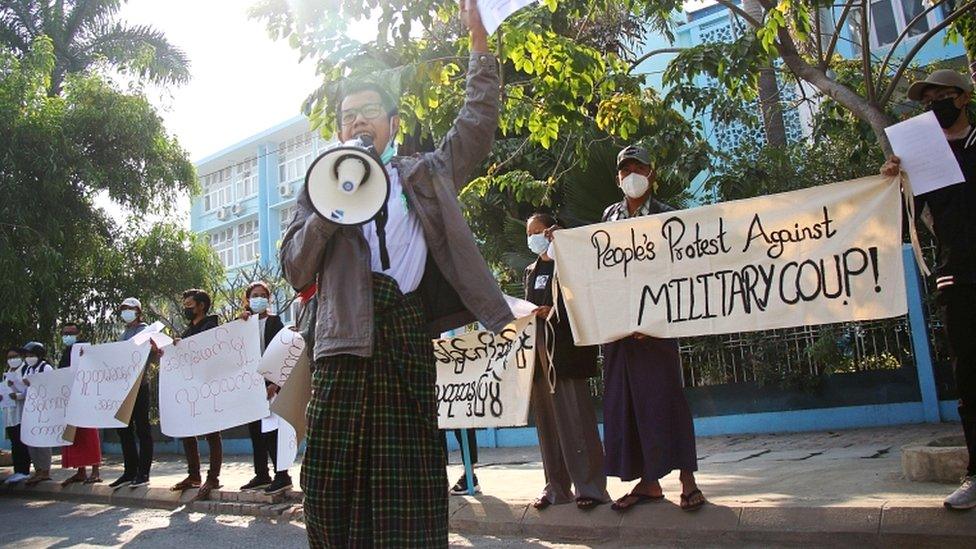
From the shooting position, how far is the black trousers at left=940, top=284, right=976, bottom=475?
3826 millimetres

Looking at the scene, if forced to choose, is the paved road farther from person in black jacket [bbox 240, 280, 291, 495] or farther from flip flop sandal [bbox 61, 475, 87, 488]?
flip flop sandal [bbox 61, 475, 87, 488]

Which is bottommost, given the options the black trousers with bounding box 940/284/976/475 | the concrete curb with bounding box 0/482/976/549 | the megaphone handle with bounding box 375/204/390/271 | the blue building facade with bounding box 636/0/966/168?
the concrete curb with bounding box 0/482/976/549

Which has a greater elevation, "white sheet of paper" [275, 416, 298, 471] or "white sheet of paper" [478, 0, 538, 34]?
"white sheet of paper" [478, 0, 538, 34]

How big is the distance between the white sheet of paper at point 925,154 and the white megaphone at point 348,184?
280 centimetres

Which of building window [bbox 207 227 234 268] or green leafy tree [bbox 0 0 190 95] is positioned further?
building window [bbox 207 227 234 268]

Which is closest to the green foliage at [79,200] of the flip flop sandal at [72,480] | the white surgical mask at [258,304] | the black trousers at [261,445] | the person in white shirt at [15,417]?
the person in white shirt at [15,417]

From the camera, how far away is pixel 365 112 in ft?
9.02

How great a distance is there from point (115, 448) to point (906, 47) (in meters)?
17.1

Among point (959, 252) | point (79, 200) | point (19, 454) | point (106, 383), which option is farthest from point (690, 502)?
point (79, 200)

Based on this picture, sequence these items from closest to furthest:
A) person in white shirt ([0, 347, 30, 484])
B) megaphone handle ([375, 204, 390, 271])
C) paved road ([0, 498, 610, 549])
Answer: megaphone handle ([375, 204, 390, 271]) → paved road ([0, 498, 610, 549]) → person in white shirt ([0, 347, 30, 484])

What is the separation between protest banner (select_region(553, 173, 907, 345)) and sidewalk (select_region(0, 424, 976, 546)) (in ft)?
3.16

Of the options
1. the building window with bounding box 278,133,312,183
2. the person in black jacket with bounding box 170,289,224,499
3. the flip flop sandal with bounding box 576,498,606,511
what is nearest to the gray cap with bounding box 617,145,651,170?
the flip flop sandal with bounding box 576,498,606,511

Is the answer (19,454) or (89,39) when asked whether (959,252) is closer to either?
(19,454)

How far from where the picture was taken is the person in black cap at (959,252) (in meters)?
3.82
